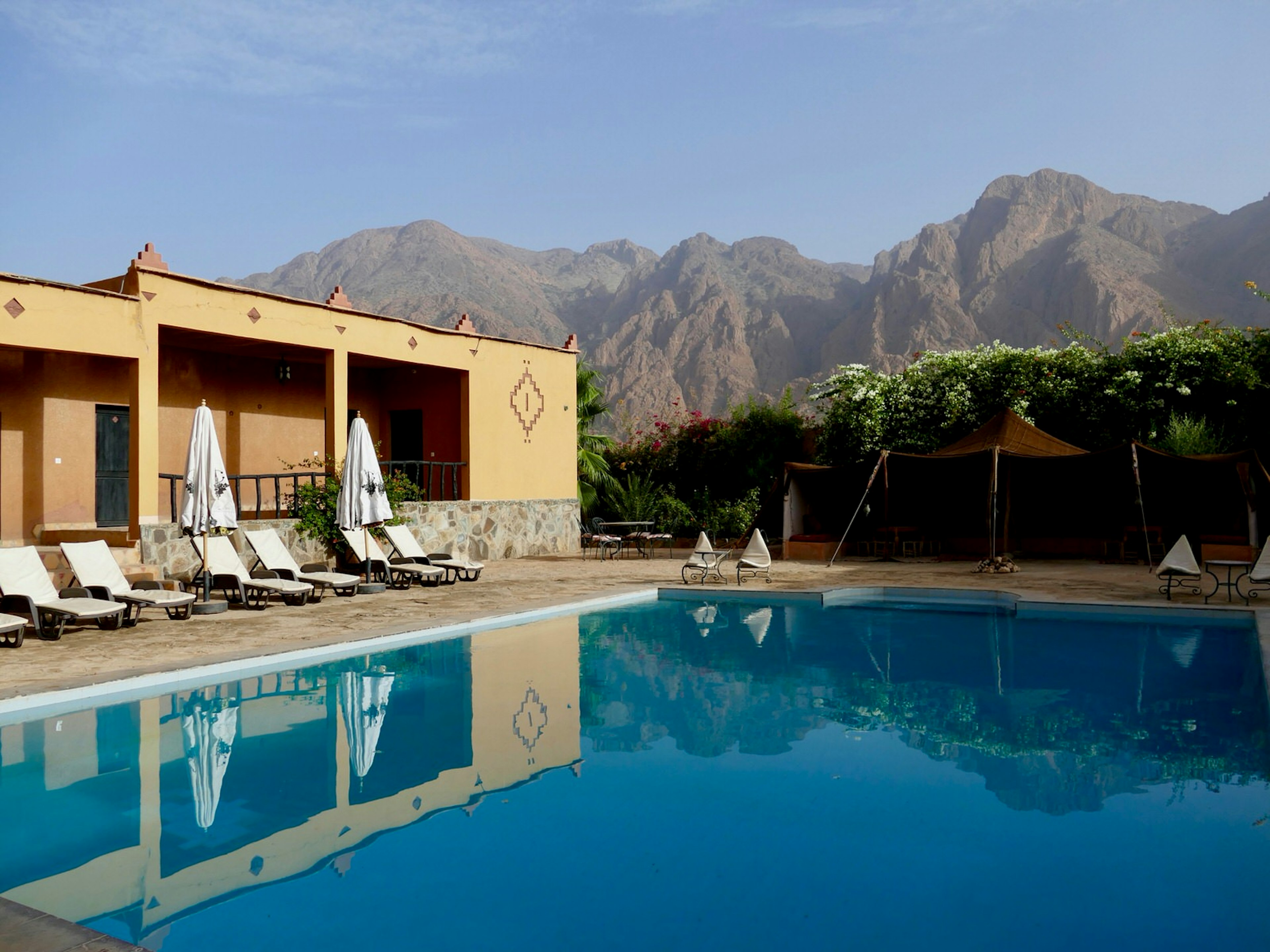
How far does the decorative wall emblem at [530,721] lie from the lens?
555cm

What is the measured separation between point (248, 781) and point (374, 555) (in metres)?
7.48

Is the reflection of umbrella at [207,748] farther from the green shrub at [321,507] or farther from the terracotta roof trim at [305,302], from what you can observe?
the terracotta roof trim at [305,302]

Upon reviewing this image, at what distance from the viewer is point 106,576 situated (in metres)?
9.02

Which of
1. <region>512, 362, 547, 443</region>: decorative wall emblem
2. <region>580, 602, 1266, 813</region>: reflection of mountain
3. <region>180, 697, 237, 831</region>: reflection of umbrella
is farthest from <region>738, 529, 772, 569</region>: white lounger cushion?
<region>180, 697, 237, 831</region>: reflection of umbrella

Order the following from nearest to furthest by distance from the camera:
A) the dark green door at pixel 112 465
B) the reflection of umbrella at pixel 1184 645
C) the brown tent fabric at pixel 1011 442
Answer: the reflection of umbrella at pixel 1184 645
the dark green door at pixel 112 465
the brown tent fabric at pixel 1011 442

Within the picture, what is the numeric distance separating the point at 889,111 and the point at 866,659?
21420 millimetres

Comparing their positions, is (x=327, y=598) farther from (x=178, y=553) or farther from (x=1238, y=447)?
(x=1238, y=447)

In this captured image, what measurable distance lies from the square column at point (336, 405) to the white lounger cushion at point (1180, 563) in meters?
11.0

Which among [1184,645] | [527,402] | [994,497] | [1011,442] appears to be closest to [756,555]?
[994,497]

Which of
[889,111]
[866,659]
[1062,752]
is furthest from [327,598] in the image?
[889,111]

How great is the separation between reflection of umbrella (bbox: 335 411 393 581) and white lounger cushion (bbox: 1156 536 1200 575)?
30.0 feet

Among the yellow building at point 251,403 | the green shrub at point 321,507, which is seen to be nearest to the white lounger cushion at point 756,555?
the green shrub at point 321,507

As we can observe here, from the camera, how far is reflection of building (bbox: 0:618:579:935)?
11.9 ft

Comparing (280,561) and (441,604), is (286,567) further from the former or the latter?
(441,604)
